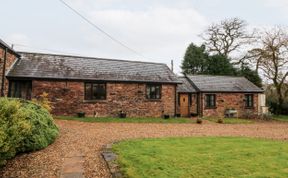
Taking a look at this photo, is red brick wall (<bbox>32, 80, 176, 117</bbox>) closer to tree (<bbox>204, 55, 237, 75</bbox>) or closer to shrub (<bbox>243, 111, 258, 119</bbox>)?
shrub (<bbox>243, 111, 258, 119</bbox>)

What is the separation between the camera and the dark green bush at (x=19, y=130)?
6.05 metres

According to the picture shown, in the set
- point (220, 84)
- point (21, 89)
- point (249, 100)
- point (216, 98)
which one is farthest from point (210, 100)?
point (21, 89)

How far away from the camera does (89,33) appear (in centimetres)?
2058

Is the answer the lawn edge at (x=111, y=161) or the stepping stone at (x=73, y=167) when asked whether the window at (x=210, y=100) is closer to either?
the lawn edge at (x=111, y=161)

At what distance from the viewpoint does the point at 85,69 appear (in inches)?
819

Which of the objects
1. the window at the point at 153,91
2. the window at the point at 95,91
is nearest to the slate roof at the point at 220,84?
the window at the point at 153,91

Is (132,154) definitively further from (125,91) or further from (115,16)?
(125,91)

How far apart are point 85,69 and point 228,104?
14059 mm

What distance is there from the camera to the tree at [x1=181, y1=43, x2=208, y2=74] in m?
37.5

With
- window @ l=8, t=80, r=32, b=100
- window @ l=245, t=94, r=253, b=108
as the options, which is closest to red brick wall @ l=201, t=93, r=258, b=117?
window @ l=245, t=94, r=253, b=108

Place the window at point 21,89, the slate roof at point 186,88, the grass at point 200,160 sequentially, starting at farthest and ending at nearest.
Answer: the slate roof at point 186,88 < the window at point 21,89 < the grass at point 200,160

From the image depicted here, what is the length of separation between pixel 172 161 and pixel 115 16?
11580 mm

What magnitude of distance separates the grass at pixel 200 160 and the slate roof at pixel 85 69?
38.9ft

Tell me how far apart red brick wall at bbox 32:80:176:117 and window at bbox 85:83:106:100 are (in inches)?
12.8
